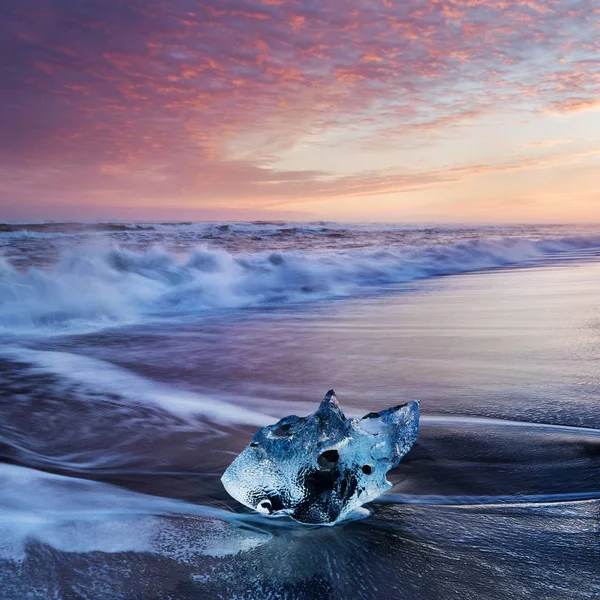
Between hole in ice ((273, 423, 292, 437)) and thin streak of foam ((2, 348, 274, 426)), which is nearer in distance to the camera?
hole in ice ((273, 423, 292, 437))

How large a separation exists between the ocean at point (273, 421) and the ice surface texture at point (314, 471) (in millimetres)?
88

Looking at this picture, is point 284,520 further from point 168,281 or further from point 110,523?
point 168,281

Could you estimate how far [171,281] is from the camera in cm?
1071

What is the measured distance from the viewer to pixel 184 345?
5867 millimetres

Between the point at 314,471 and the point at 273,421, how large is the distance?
53.7 inches

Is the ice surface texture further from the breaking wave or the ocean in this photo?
the breaking wave

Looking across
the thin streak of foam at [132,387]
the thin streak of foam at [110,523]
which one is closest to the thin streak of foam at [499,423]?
the thin streak of foam at [132,387]

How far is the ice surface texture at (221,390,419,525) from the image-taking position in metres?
1.94

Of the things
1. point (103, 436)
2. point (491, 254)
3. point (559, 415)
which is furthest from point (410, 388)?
point (491, 254)

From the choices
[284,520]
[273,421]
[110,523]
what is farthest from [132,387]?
[284,520]

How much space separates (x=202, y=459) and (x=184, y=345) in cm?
322

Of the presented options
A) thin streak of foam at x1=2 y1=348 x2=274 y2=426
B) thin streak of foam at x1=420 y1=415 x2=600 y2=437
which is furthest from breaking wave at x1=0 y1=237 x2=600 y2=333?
thin streak of foam at x1=420 y1=415 x2=600 y2=437

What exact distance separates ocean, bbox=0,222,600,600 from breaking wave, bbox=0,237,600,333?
0.42ft

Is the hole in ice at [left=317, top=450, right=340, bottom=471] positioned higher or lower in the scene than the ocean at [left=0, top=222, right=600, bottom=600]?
higher
